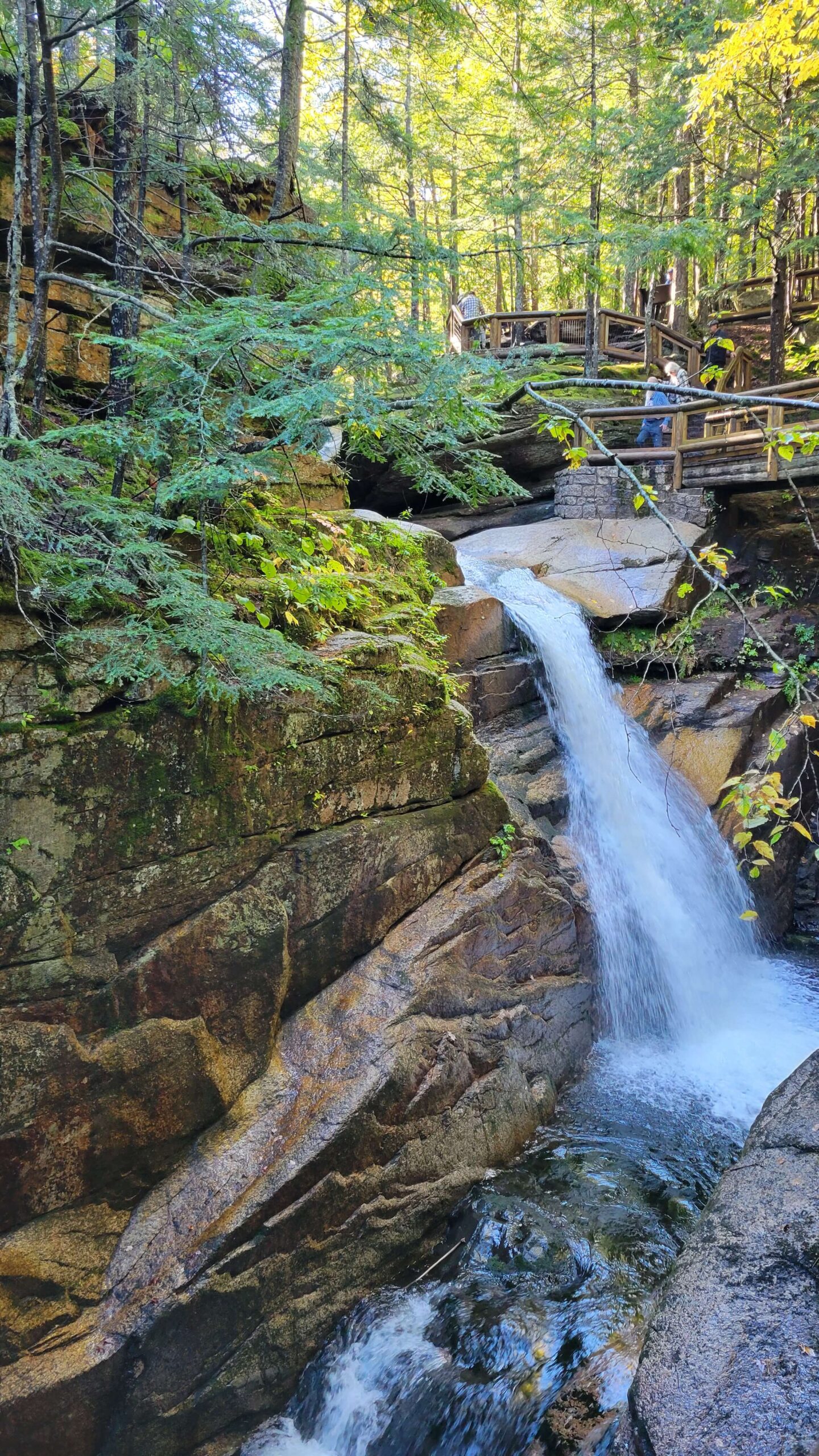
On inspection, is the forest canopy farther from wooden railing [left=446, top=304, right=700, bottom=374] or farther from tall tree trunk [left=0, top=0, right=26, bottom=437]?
wooden railing [left=446, top=304, right=700, bottom=374]

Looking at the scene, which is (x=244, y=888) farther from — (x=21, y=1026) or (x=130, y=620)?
(x=130, y=620)

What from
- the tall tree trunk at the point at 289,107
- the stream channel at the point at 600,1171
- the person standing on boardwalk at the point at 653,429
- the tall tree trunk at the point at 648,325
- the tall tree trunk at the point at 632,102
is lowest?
the stream channel at the point at 600,1171

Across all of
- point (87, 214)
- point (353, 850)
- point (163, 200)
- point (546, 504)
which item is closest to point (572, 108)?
point (546, 504)

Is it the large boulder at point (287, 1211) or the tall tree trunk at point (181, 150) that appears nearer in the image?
the large boulder at point (287, 1211)

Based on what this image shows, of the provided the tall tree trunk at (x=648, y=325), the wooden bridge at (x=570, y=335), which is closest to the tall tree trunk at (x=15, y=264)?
the wooden bridge at (x=570, y=335)

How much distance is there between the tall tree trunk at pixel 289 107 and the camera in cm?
795

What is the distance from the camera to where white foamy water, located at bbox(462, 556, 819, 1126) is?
6824mm

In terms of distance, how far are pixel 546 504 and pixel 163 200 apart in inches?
335

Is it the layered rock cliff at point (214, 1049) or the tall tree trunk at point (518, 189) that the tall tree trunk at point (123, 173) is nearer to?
the layered rock cliff at point (214, 1049)

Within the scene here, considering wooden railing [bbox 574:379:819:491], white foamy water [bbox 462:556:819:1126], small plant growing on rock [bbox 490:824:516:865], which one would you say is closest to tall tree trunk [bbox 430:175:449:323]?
white foamy water [bbox 462:556:819:1126]

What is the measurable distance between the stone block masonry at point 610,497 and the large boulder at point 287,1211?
8850mm

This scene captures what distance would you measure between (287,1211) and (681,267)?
854 inches

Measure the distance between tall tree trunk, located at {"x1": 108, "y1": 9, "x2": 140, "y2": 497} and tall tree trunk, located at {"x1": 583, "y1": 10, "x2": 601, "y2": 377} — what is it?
29.4ft

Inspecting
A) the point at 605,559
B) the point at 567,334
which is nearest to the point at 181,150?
the point at 605,559
